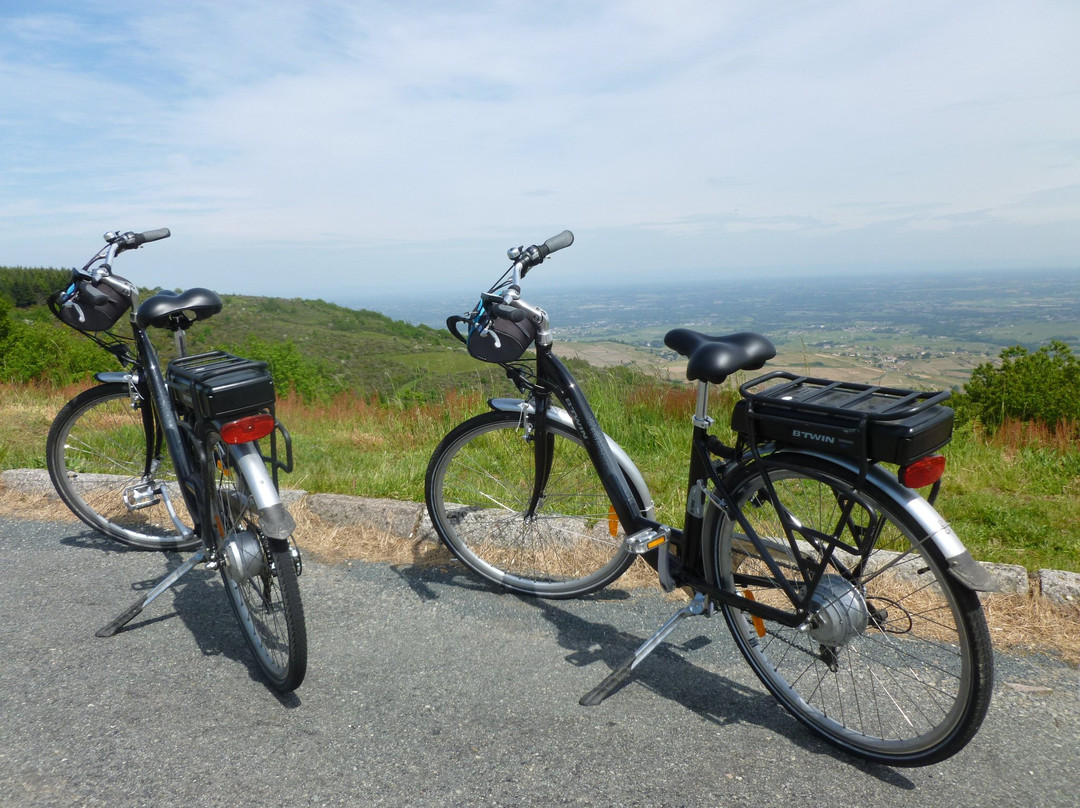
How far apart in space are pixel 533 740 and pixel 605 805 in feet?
1.16

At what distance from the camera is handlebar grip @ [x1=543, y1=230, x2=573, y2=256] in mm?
3027

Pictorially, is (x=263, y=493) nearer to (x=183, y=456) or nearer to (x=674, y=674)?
A: (x=183, y=456)

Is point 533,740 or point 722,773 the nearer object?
point 722,773

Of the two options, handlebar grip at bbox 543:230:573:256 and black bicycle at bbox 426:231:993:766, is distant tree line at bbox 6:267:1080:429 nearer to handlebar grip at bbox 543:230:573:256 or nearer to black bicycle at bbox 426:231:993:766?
black bicycle at bbox 426:231:993:766

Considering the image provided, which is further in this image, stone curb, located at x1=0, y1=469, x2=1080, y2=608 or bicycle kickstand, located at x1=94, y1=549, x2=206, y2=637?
stone curb, located at x1=0, y1=469, x2=1080, y2=608

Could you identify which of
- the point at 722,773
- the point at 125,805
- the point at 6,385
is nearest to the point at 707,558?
the point at 722,773

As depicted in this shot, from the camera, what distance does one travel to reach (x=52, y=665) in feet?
9.09

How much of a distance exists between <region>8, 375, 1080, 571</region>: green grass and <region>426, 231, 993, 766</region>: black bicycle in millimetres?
795

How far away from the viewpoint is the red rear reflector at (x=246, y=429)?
99.9 inches

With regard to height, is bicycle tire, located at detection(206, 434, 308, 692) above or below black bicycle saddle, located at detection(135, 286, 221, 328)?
below

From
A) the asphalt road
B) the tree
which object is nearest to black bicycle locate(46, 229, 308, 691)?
the asphalt road

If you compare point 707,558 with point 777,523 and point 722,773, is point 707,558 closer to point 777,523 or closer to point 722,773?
point 777,523

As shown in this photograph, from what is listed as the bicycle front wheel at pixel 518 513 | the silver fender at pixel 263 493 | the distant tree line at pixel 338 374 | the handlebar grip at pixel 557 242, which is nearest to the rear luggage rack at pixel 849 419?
the handlebar grip at pixel 557 242

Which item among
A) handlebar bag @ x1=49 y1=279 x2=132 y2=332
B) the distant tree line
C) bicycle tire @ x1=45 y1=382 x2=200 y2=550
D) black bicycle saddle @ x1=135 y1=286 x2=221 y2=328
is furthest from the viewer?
the distant tree line
